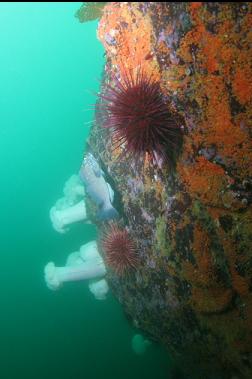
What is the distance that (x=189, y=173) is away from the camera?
154 inches

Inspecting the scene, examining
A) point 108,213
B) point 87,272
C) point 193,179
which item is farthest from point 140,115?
point 87,272

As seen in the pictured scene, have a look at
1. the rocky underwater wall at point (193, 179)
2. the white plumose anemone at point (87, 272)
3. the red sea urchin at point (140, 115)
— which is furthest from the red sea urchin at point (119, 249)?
the white plumose anemone at point (87, 272)

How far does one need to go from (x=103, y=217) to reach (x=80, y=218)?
19.5 ft

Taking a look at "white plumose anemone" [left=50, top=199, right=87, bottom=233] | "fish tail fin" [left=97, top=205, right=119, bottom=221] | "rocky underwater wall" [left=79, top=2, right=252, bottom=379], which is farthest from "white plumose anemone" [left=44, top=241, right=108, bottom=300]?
"rocky underwater wall" [left=79, top=2, right=252, bottom=379]

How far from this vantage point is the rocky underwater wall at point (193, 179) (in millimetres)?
3301

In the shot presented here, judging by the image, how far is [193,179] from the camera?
3885 mm

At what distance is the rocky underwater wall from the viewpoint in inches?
130

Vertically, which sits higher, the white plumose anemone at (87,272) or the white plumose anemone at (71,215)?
the white plumose anemone at (71,215)

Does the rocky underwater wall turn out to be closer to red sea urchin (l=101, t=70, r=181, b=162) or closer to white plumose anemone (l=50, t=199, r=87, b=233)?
red sea urchin (l=101, t=70, r=181, b=162)

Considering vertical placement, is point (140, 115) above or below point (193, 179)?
above

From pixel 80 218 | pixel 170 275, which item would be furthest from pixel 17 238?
pixel 170 275

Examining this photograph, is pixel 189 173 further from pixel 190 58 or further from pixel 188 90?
pixel 190 58

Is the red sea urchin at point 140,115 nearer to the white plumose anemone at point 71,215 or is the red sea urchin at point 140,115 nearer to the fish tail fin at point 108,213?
the fish tail fin at point 108,213

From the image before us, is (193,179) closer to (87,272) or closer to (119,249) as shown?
(119,249)
